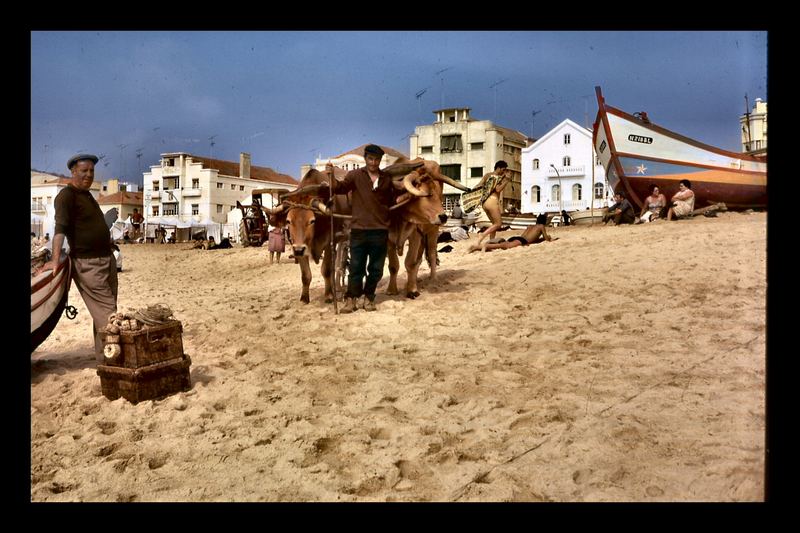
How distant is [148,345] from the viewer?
15.8 ft

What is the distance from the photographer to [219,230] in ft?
96.5

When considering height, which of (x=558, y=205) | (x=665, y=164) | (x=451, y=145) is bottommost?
(x=558, y=205)

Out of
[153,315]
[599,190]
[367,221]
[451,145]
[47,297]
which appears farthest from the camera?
[599,190]

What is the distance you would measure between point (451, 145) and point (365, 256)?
24.7ft

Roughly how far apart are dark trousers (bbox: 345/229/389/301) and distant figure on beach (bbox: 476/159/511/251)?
569 cm

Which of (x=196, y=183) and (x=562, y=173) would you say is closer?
(x=196, y=183)

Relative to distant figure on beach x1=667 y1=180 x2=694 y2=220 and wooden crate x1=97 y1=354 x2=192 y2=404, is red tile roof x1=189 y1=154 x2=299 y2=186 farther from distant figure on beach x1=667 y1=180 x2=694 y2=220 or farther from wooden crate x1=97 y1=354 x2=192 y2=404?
distant figure on beach x1=667 y1=180 x2=694 y2=220

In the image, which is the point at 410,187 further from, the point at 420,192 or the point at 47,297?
the point at 47,297

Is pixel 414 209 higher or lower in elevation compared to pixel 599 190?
lower

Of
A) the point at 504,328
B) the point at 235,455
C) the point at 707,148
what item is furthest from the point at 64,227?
the point at 707,148

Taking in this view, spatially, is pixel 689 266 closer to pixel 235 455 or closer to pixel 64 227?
pixel 235 455

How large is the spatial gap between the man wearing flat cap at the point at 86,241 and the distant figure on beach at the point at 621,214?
1383cm

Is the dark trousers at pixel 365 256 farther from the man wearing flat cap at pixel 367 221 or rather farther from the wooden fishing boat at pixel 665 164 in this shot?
the wooden fishing boat at pixel 665 164

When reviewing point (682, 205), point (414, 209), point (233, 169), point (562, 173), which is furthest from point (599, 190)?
point (414, 209)
